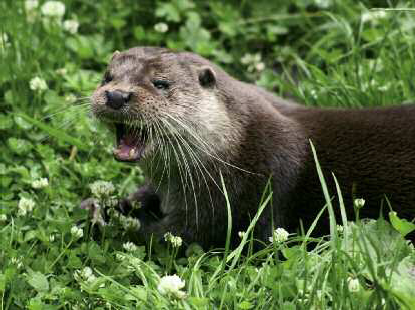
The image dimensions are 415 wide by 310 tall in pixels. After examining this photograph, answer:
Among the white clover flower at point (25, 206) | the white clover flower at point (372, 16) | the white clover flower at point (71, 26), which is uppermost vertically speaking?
the white clover flower at point (372, 16)

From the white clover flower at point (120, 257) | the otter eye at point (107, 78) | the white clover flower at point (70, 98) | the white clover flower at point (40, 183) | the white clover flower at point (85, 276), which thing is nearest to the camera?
the white clover flower at point (85, 276)

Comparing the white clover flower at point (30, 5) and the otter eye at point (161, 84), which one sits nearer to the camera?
the otter eye at point (161, 84)

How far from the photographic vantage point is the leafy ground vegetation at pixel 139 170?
263cm

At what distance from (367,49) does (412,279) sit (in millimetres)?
2350

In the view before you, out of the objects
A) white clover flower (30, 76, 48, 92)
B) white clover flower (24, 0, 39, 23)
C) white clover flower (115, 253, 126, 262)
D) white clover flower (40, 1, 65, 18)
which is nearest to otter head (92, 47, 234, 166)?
white clover flower (115, 253, 126, 262)

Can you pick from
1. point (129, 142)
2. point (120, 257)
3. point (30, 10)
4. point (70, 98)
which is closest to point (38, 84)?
point (70, 98)

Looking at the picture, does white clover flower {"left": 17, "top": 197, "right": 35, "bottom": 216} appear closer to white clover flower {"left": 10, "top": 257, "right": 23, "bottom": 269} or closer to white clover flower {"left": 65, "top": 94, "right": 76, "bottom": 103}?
white clover flower {"left": 10, "top": 257, "right": 23, "bottom": 269}

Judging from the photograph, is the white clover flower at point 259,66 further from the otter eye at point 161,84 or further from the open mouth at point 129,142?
the open mouth at point 129,142

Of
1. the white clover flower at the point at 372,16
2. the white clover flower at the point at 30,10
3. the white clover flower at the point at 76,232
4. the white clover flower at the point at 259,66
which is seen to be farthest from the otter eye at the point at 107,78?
the white clover flower at the point at 372,16

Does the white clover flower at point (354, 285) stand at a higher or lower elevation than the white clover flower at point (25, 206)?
higher

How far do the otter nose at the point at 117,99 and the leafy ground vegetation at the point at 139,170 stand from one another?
473 millimetres

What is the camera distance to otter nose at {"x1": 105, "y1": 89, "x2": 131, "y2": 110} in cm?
319

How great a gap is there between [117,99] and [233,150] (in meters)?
0.58

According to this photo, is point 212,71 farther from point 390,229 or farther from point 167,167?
point 390,229
